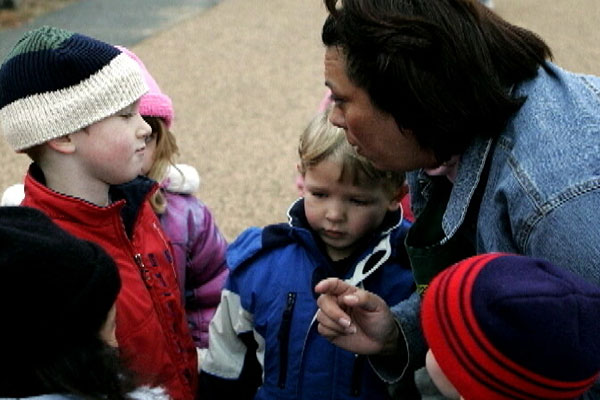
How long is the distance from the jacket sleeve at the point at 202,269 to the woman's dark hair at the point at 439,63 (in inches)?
41.1

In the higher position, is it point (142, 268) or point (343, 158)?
point (343, 158)

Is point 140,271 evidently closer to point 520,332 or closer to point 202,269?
point 202,269

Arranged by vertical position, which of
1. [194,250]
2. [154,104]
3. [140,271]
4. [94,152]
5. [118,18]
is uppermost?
[94,152]

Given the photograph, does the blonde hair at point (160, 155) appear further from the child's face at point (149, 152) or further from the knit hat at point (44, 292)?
the knit hat at point (44, 292)

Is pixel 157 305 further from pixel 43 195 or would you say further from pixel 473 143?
pixel 473 143

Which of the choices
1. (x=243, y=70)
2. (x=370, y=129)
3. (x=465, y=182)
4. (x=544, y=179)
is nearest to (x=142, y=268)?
(x=370, y=129)

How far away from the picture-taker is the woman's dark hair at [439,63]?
191 centimetres

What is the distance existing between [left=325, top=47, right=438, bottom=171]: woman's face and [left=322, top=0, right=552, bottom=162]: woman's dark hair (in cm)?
3

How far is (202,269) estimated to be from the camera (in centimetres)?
292

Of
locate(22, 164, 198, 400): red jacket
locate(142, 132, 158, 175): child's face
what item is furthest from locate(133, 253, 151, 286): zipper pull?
locate(142, 132, 158, 175): child's face

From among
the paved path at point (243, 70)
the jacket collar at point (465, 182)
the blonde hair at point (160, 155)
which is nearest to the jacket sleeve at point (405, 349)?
the jacket collar at point (465, 182)

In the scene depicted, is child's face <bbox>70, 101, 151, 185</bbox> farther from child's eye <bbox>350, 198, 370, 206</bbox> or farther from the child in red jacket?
child's eye <bbox>350, 198, 370, 206</bbox>

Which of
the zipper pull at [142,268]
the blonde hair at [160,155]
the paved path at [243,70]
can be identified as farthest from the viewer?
the paved path at [243,70]

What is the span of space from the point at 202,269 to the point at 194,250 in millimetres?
85
